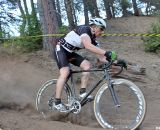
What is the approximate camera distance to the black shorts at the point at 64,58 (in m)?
7.57

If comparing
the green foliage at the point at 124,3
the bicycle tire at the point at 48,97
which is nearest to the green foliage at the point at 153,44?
the bicycle tire at the point at 48,97

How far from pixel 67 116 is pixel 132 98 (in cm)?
148

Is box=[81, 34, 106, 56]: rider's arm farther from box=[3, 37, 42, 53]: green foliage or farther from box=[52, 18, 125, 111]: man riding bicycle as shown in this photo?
box=[3, 37, 42, 53]: green foliage

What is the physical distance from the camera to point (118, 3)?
3831cm

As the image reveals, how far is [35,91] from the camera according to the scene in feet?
32.6

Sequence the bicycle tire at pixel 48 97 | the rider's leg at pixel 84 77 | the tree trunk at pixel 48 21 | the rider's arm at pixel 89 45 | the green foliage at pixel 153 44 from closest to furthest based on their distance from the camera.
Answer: the rider's arm at pixel 89 45 < the rider's leg at pixel 84 77 < the bicycle tire at pixel 48 97 < the tree trunk at pixel 48 21 < the green foliage at pixel 153 44

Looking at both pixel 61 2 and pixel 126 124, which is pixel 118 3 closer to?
pixel 61 2

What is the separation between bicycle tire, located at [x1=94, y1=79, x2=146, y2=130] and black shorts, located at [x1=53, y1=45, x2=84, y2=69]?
3.07 feet

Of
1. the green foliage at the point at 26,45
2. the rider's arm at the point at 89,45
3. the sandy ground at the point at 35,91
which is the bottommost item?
the sandy ground at the point at 35,91

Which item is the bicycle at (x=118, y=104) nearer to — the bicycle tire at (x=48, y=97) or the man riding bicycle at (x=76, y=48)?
the man riding bicycle at (x=76, y=48)

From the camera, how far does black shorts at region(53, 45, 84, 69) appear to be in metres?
7.57

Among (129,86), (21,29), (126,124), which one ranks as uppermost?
(21,29)

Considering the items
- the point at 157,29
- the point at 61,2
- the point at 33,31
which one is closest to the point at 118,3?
the point at 61,2

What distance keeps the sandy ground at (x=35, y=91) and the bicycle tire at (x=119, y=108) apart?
22 centimetres
